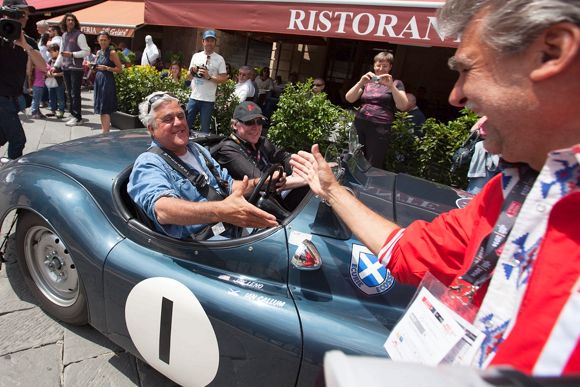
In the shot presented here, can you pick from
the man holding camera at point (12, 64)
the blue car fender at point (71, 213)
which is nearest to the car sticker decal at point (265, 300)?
the blue car fender at point (71, 213)

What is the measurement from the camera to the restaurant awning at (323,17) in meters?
3.27

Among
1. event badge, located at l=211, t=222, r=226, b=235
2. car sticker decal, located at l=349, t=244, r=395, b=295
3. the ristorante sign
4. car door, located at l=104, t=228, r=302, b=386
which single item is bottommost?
car door, located at l=104, t=228, r=302, b=386

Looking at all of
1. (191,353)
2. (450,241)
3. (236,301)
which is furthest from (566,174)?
(191,353)

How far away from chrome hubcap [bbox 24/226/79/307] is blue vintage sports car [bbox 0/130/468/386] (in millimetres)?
34

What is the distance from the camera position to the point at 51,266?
7.41ft

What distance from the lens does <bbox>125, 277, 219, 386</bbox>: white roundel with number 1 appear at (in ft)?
5.17

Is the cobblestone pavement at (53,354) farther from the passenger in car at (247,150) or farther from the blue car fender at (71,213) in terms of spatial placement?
the passenger in car at (247,150)

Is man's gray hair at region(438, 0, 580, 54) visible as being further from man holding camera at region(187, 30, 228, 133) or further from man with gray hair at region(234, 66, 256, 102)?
man with gray hair at region(234, 66, 256, 102)

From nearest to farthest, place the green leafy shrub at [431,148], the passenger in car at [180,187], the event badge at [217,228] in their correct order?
the passenger in car at [180,187] < the event badge at [217,228] < the green leafy shrub at [431,148]

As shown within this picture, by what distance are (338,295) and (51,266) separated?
1675mm

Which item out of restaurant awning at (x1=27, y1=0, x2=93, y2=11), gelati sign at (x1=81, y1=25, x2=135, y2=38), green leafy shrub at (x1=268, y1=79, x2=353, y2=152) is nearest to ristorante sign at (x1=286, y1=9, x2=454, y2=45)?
green leafy shrub at (x1=268, y1=79, x2=353, y2=152)

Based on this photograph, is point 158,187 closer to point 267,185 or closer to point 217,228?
point 217,228

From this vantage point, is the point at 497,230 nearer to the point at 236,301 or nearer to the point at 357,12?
the point at 236,301

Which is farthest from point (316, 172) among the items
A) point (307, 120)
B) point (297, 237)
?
point (307, 120)
